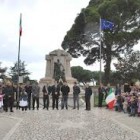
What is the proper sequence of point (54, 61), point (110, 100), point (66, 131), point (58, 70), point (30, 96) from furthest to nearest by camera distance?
point (58, 70)
point (54, 61)
point (110, 100)
point (30, 96)
point (66, 131)

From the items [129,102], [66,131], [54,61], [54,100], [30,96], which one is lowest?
[66,131]

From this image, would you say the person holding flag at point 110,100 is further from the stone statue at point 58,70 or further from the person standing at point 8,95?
the stone statue at point 58,70

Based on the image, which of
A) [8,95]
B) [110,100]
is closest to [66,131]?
[8,95]

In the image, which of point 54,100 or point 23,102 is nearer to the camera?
point 23,102

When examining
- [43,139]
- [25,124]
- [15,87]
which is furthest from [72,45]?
[43,139]

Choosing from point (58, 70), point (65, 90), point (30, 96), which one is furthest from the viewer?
point (58, 70)

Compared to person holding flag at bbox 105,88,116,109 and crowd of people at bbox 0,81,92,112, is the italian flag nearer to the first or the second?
person holding flag at bbox 105,88,116,109

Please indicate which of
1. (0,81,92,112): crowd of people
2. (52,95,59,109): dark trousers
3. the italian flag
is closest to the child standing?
(0,81,92,112): crowd of people

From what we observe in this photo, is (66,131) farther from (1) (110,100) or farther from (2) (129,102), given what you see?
(1) (110,100)

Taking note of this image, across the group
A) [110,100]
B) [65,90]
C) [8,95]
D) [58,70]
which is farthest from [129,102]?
[58,70]

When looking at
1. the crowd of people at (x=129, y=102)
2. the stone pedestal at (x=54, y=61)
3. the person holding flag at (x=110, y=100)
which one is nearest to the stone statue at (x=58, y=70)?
the stone pedestal at (x=54, y=61)

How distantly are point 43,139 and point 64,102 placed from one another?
16.5 meters

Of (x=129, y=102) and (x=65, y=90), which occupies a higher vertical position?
(x=65, y=90)

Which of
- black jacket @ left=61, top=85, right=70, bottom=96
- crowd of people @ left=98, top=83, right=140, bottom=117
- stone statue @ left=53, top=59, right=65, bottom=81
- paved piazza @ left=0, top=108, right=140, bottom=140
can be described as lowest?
paved piazza @ left=0, top=108, right=140, bottom=140
